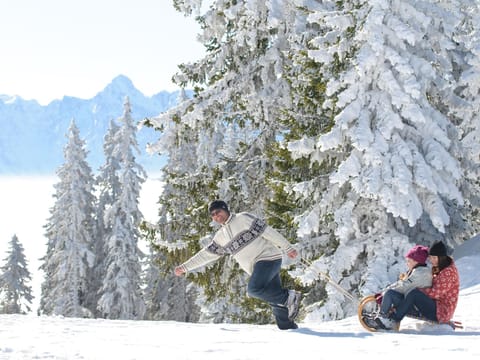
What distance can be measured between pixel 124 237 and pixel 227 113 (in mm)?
22421

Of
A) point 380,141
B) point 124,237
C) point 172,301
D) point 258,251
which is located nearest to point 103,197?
point 124,237

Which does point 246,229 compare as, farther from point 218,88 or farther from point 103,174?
point 103,174

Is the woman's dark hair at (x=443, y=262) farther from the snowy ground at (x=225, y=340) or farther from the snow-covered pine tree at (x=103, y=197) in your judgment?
the snow-covered pine tree at (x=103, y=197)

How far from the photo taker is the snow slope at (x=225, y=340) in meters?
6.59

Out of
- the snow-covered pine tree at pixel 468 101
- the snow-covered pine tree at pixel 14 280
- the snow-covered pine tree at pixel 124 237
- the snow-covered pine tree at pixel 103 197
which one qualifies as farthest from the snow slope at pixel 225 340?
the snow-covered pine tree at pixel 14 280

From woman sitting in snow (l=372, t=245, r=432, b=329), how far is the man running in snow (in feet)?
3.89

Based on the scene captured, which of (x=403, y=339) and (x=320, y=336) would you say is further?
(x=320, y=336)

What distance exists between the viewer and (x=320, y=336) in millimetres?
7762

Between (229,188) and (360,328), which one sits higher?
(229,188)

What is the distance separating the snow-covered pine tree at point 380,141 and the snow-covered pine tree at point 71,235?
25.5 m

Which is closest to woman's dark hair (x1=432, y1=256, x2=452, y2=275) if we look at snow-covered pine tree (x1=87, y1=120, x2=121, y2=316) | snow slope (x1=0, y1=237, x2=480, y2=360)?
snow slope (x1=0, y1=237, x2=480, y2=360)

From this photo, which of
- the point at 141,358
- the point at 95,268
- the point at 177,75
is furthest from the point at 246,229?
the point at 95,268

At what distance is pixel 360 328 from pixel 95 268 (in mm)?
33350

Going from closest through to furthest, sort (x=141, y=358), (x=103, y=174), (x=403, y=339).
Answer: (x=141, y=358), (x=403, y=339), (x=103, y=174)
